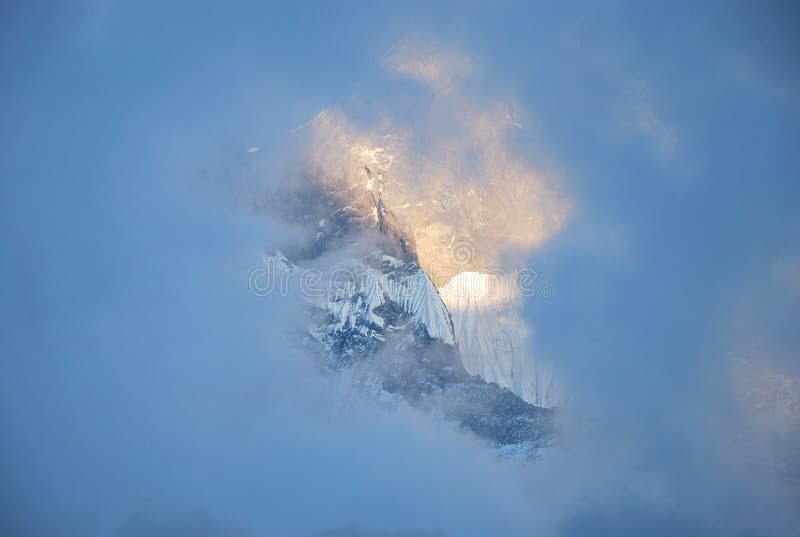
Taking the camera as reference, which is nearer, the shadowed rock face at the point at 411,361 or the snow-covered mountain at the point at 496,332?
the snow-covered mountain at the point at 496,332

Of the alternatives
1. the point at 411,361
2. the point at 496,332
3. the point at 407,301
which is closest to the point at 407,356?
the point at 411,361

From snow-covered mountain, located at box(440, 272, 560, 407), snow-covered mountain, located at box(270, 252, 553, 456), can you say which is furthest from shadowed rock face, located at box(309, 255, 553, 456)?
snow-covered mountain, located at box(440, 272, 560, 407)

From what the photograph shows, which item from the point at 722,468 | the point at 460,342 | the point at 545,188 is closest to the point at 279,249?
the point at 460,342

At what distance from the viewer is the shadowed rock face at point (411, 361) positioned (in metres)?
97.6

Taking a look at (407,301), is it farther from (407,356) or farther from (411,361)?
(411,361)

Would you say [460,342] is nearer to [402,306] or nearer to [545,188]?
[402,306]

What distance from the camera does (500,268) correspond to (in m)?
86.2

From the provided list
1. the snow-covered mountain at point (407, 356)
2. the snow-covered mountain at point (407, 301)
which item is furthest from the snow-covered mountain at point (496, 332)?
the snow-covered mountain at point (407, 356)

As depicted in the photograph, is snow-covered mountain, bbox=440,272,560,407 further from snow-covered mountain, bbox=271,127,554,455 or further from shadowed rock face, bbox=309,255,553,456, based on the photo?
shadowed rock face, bbox=309,255,553,456

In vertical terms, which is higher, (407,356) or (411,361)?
(407,356)

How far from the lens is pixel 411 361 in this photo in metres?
100

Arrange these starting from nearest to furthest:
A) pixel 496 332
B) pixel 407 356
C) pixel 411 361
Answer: pixel 496 332 → pixel 411 361 → pixel 407 356

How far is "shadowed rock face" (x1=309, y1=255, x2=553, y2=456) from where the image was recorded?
320ft

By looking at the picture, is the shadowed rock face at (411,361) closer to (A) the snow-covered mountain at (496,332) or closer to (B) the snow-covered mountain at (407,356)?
(B) the snow-covered mountain at (407,356)
